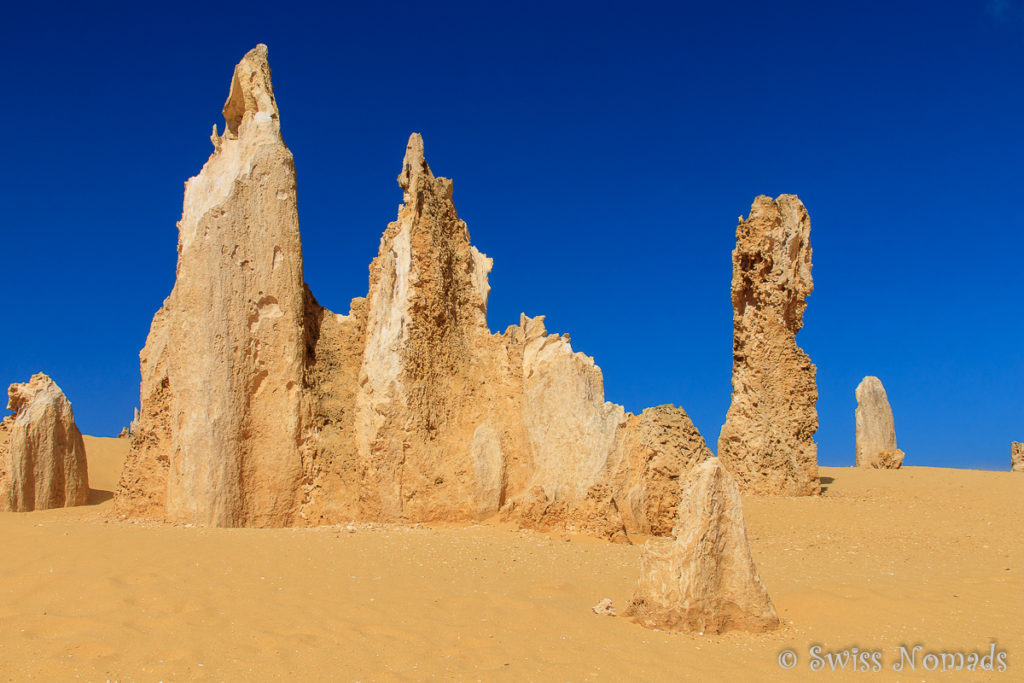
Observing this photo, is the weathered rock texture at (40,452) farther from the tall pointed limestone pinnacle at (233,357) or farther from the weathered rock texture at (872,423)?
the weathered rock texture at (872,423)

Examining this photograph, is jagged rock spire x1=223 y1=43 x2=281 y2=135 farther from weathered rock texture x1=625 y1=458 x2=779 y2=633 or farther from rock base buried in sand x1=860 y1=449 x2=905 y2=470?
rock base buried in sand x1=860 y1=449 x2=905 y2=470

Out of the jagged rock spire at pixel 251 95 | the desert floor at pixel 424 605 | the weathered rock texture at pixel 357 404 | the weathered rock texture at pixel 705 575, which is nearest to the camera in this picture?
the desert floor at pixel 424 605

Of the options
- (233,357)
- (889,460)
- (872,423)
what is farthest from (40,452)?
(872,423)

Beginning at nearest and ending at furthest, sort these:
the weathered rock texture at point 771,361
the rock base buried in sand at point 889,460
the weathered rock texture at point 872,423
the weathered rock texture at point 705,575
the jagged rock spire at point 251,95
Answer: the weathered rock texture at point 705,575 → the jagged rock spire at point 251,95 → the weathered rock texture at point 771,361 → the rock base buried in sand at point 889,460 → the weathered rock texture at point 872,423

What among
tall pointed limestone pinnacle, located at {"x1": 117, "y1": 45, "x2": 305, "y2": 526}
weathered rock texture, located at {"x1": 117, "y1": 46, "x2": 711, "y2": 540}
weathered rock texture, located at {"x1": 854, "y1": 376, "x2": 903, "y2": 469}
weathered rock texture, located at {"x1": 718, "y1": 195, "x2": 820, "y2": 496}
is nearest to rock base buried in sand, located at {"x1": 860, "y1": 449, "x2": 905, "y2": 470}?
weathered rock texture, located at {"x1": 854, "y1": 376, "x2": 903, "y2": 469}

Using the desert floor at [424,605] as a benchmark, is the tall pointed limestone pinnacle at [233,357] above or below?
above

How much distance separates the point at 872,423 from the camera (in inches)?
850

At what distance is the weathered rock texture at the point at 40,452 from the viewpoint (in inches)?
397

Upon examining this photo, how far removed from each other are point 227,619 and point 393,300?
4556 millimetres

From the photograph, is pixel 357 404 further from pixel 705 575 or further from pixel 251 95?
pixel 705 575

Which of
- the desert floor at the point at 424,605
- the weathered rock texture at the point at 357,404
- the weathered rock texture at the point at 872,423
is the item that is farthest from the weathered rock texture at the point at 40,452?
the weathered rock texture at the point at 872,423

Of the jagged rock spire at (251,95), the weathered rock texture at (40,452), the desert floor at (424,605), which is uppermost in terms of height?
the jagged rock spire at (251,95)

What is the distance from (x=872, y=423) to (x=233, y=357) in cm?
1956

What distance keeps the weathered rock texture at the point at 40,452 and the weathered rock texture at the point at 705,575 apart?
9323 mm
